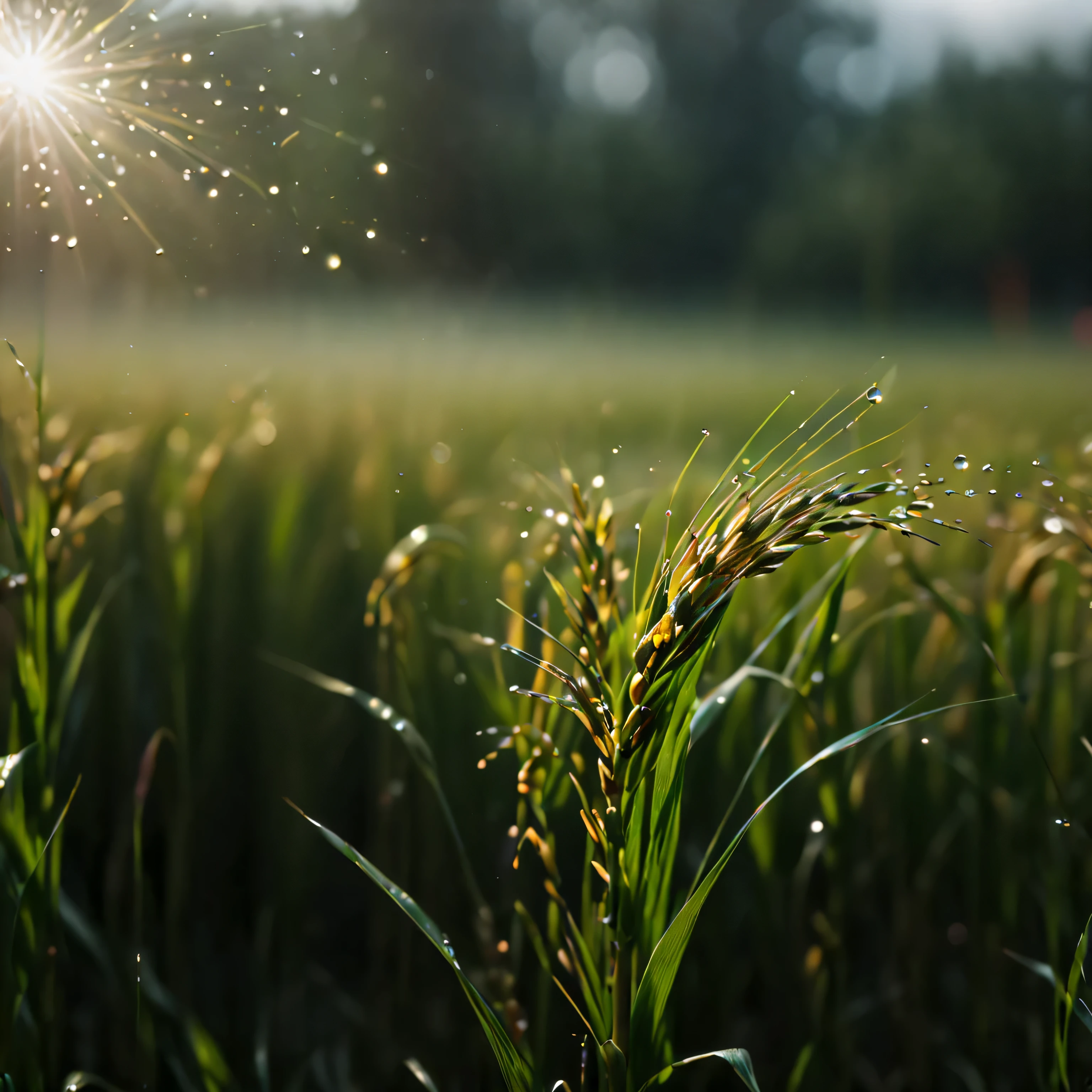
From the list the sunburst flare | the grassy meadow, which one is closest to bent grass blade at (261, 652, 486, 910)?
the grassy meadow

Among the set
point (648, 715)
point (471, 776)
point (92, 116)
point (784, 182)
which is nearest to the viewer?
point (648, 715)

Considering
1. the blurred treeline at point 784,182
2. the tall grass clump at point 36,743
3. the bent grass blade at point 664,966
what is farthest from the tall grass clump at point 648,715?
the blurred treeline at point 784,182

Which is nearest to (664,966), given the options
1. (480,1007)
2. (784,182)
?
(480,1007)

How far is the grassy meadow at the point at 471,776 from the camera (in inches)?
25.1

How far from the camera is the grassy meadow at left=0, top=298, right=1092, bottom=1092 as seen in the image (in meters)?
0.64

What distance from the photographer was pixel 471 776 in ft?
2.57

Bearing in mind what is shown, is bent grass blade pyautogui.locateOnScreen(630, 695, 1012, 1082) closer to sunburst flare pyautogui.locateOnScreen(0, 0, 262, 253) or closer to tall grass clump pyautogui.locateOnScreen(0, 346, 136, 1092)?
tall grass clump pyautogui.locateOnScreen(0, 346, 136, 1092)

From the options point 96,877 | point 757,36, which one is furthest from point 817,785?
point 757,36

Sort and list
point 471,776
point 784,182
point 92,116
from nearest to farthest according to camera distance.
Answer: point 92,116 → point 471,776 → point 784,182

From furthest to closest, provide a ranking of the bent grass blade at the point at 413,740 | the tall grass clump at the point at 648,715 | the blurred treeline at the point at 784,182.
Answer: the blurred treeline at the point at 784,182 → the bent grass blade at the point at 413,740 → the tall grass clump at the point at 648,715

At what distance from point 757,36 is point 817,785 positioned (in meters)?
12.1

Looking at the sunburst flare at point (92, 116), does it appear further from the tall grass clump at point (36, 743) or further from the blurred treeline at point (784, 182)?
the blurred treeline at point (784, 182)

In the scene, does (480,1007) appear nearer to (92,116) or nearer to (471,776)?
(471,776)

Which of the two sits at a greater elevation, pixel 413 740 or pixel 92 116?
pixel 92 116
